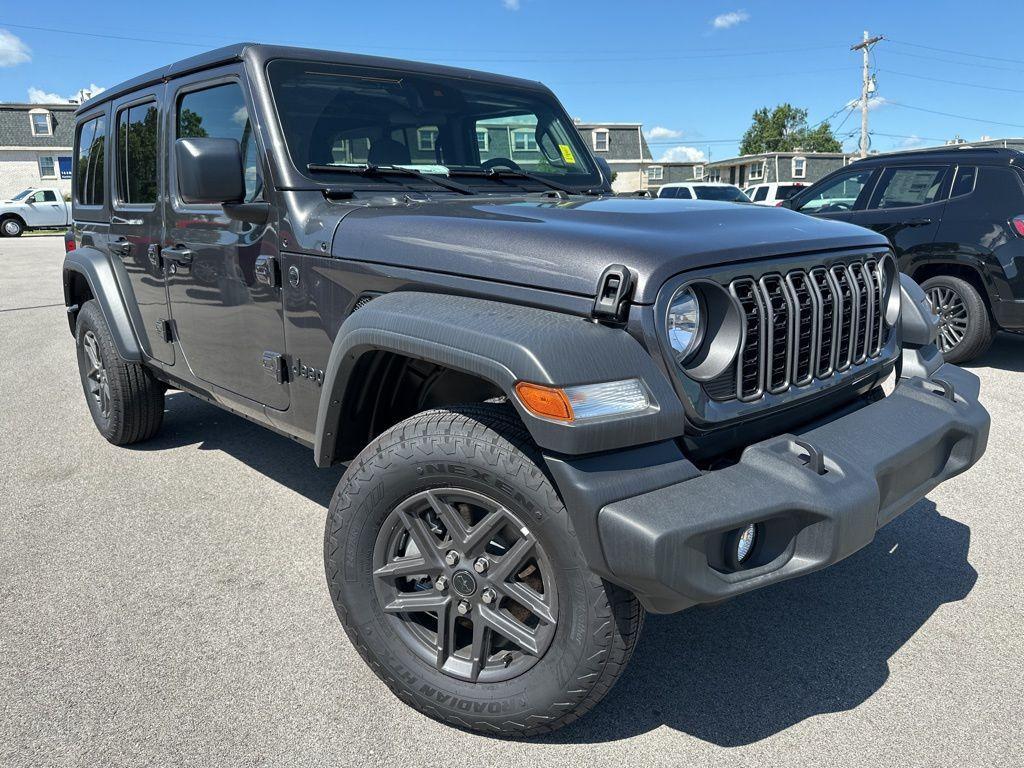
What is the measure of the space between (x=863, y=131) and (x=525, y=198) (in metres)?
39.3

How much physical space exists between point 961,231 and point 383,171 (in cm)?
531

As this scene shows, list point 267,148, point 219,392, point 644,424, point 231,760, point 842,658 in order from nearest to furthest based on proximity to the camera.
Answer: point 644,424 → point 231,760 → point 842,658 → point 267,148 → point 219,392

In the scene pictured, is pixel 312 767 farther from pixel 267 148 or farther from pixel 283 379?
pixel 267 148

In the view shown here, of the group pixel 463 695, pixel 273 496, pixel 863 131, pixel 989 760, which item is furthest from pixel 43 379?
pixel 863 131

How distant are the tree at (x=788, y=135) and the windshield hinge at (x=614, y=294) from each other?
2911 inches

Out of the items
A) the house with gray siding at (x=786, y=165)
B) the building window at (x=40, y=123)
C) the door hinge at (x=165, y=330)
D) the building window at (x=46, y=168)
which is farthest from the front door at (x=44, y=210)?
the house with gray siding at (x=786, y=165)

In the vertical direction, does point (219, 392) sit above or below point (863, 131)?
below

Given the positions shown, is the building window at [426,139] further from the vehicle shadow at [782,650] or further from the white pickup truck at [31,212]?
the white pickup truck at [31,212]

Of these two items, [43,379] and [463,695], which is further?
[43,379]

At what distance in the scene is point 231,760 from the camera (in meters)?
2.19

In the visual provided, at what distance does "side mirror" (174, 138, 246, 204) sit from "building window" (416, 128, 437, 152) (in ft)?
2.60

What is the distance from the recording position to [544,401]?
6.09 feet

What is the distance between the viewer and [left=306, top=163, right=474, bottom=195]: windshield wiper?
117 inches

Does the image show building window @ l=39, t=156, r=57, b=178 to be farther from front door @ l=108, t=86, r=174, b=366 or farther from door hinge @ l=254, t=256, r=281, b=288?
door hinge @ l=254, t=256, r=281, b=288
